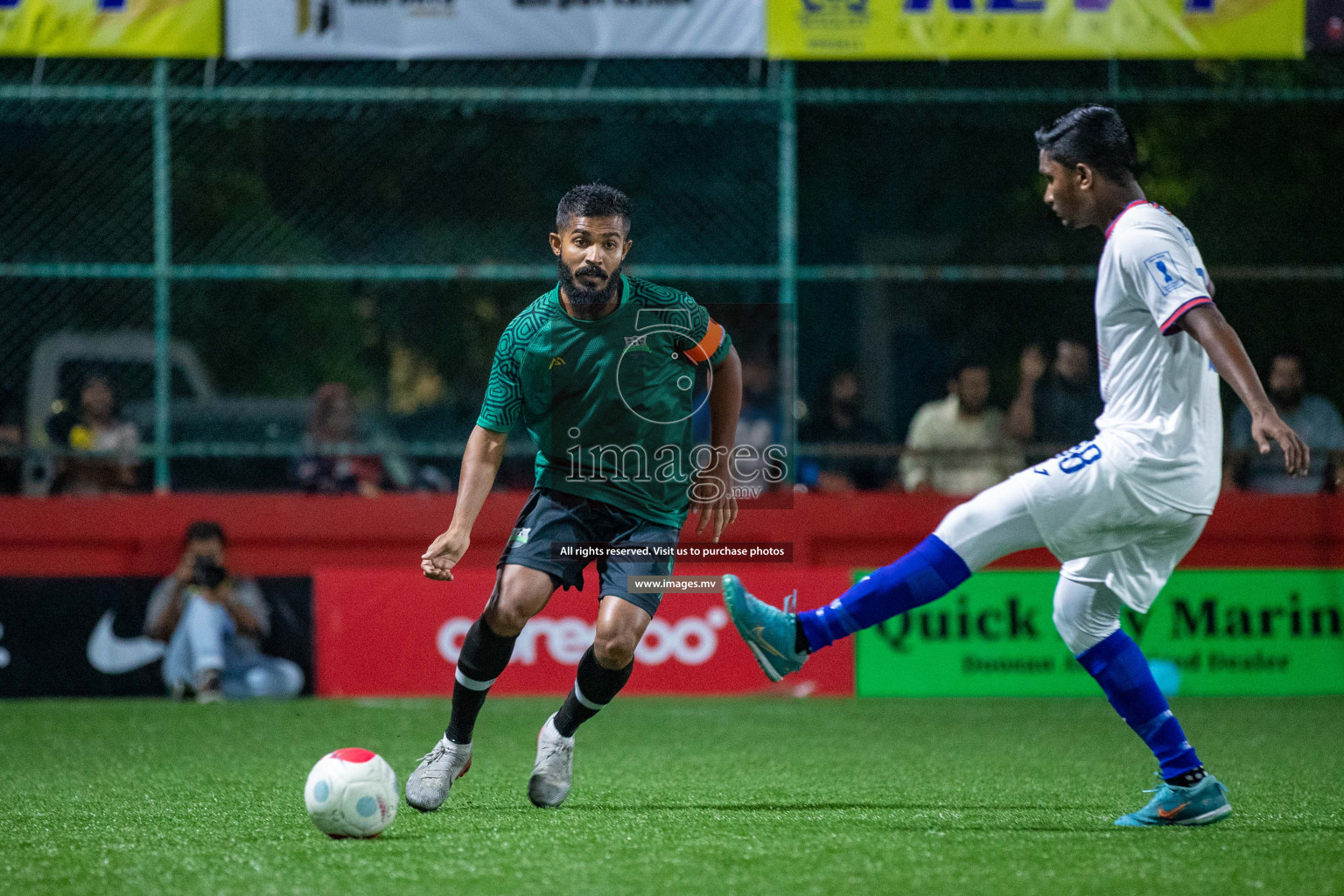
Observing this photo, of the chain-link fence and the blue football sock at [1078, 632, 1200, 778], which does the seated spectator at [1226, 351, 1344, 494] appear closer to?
the chain-link fence

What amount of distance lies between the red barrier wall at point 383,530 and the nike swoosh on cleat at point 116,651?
1.36 ft

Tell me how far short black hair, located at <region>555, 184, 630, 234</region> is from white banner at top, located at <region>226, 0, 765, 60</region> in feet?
17.2

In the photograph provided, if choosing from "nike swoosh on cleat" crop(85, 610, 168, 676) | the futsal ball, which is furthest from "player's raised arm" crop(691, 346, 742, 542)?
Answer: "nike swoosh on cleat" crop(85, 610, 168, 676)

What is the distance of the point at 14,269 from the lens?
10.6 m

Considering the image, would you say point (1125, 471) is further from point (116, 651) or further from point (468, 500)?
point (116, 651)

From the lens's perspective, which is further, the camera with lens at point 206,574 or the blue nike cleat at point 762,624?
the camera with lens at point 206,574

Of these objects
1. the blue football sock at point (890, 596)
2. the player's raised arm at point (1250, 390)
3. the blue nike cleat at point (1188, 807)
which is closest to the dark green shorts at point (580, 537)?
the blue football sock at point (890, 596)

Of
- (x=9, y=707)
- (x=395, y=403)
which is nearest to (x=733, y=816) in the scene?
(x=9, y=707)

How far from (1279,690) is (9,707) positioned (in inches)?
299

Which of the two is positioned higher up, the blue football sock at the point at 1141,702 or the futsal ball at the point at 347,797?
the blue football sock at the point at 1141,702

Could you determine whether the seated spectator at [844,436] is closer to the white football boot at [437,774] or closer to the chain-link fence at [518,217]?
the chain-link fence at [518,217]

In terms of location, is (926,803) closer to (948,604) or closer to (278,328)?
(948,604)

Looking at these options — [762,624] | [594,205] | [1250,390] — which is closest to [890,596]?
[762,624]

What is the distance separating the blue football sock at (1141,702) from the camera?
17.0ft
